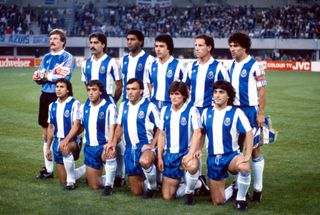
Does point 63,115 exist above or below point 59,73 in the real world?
below

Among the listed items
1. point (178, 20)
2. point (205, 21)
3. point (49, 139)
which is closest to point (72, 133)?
point (49, 139)

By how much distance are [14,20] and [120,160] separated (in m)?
41.9

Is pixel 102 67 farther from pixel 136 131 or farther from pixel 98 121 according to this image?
pixel 136 131

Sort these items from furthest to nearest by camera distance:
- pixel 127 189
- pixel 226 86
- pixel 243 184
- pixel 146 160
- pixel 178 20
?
pixel 178 20
pixel 127 189
pixel 146 160
pixel 226 86
pixel 243 184

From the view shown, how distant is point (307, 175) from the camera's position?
8.20 metres

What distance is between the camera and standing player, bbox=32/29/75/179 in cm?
787

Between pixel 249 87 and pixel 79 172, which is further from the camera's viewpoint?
pixel 79 172

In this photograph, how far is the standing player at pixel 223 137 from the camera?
6359 millimetres

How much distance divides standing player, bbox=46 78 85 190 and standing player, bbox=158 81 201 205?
52.9 inches

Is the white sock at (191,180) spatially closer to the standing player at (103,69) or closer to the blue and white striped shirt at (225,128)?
the blue and white striped shirt at (225,128)

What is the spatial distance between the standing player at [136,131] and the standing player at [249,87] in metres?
1.17

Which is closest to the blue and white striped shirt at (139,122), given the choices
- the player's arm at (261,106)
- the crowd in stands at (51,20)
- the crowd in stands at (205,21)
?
the player's arm at (261,106)

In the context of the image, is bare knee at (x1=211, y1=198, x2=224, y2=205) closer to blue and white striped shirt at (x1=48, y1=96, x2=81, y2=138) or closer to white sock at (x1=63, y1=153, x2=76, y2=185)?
white sock at (x1=63, y1=153, x2=76, y2=185)

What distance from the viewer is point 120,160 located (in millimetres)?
7703
